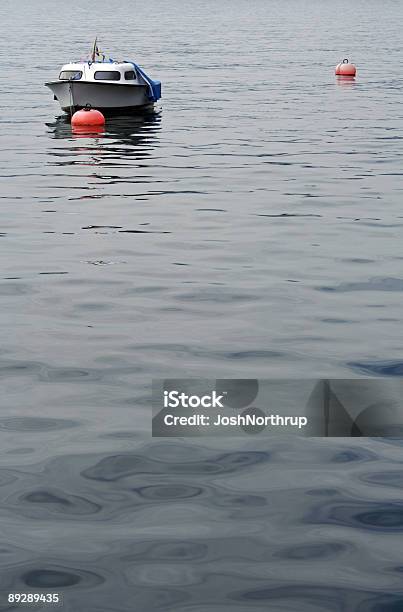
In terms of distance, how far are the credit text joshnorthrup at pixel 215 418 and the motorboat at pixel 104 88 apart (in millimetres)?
36351

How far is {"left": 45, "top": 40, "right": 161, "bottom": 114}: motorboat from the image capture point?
47.8 metres

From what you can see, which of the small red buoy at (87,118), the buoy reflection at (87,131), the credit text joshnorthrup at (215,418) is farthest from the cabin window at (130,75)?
the credit text joshnorthrup at (215,418)

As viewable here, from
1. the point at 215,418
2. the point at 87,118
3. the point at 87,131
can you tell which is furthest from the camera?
the point at 87,118

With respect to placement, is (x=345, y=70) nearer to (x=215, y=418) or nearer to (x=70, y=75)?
(x=70, y=75)

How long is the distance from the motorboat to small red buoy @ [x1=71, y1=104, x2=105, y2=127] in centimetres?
227

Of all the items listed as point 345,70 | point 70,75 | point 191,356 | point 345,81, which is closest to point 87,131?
point 70,75

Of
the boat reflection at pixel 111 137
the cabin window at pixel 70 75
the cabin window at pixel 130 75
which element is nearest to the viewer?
the boat reflection at pixel 111 137

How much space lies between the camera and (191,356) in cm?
1387

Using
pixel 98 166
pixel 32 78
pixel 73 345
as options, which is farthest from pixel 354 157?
pixel 32 78

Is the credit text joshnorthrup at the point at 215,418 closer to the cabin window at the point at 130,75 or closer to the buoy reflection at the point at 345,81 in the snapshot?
the cabin window at the point at 130,75

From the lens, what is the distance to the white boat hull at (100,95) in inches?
1880

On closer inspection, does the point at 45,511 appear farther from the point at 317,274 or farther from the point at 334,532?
the point at 317,274

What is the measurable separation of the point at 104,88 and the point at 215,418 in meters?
38.1

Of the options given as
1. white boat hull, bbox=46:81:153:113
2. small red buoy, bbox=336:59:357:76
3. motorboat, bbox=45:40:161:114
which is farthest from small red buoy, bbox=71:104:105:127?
small red buoy, bbox=336:59:357:76
